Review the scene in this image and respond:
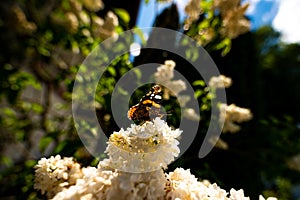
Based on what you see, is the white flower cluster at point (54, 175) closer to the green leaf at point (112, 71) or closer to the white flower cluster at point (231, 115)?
the green leaf at point (112, 71)

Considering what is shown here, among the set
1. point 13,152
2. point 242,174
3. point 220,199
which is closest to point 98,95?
point 220,199

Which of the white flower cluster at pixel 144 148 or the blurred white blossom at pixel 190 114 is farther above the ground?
the blurred white blossom at pixel 190 114

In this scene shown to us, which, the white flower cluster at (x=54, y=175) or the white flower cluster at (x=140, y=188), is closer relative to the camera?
the white flower cluster at (x=140, y=188)

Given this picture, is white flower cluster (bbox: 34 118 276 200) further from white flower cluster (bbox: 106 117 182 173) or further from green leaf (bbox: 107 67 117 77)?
green leaf (bbox: 107 67 117 77)

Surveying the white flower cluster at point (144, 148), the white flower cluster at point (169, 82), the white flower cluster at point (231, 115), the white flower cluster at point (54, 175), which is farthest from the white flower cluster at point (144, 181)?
the white flower cluster at point (231, 115)

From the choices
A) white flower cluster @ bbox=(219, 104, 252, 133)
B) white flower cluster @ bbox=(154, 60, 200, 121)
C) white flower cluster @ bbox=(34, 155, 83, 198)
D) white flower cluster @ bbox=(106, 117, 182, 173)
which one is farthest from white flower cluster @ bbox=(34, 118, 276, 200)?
white flower cluster @ bbox=(219, 104, 252, 133)

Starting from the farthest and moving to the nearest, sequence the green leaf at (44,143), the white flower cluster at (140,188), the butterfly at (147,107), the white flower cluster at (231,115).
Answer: the white flower cluster at (231,115), the green leaf at (44,143), the butterfly at (147,107), the white flower cluster at (140,188)

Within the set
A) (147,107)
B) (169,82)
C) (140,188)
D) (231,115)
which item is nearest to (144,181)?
(140,188)

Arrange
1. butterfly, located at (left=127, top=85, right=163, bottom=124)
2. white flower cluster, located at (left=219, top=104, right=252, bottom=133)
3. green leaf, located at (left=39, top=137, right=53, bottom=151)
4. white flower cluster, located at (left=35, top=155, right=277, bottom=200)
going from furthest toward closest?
white flower cluster, located at (left=219, top=104, right=252, bottom=133) → green leaf, located at (left=39, top=137, right=53, bottom=151) → butterfly, located at (left=127, top=85, right=163, bottom=124) → white flower cluster, located at (left=35, top=155, right=277, bottom=200)
